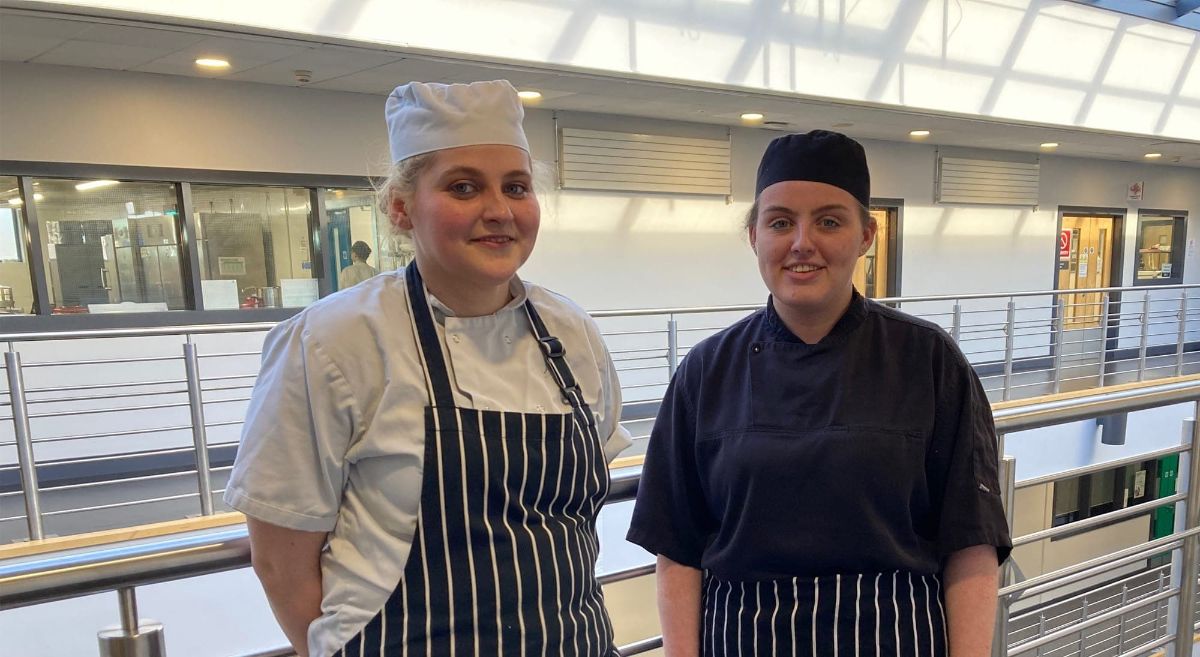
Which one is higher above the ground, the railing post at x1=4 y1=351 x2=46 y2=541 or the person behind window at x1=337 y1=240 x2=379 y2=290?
the person behind window at x1=337 y1=240 x2=379 y2=290

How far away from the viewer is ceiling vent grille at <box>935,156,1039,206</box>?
25.8 feet

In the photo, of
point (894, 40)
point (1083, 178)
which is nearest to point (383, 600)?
point (894, 40)

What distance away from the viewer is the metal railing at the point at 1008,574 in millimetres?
837

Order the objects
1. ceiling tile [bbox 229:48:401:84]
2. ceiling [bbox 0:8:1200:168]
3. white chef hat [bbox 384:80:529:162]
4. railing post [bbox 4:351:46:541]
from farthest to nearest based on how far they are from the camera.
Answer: ceiling tile [bbox 229:48:401:84]
ceiling [bbox 0:8:1200:168]
railing post [bbox 4:351:46:541]
white chef hat [bbox 384:80:529:162]

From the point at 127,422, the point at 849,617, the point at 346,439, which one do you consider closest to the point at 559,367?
the point at 346,439

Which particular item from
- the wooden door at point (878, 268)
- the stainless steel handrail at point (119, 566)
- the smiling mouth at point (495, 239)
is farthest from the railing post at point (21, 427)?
the wooden door at point (878, 268)

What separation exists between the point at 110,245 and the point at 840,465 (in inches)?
184

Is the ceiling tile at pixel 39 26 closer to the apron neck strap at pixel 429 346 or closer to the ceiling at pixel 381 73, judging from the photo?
the ceiling at pixel 381 73

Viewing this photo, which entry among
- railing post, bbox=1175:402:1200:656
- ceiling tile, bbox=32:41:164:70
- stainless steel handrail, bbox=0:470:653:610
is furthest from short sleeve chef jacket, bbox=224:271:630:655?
ceiling tile, bbox=32:41:164:70

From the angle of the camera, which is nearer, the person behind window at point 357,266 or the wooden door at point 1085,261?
the person behind window at point 357,266

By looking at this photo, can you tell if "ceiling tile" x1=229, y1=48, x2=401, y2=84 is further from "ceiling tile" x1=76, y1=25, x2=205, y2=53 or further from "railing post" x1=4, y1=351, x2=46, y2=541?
"railing post" x1=4, y1=351, x2=46, y2=541

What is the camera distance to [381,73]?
14.6 feet

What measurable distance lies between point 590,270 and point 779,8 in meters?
2.28

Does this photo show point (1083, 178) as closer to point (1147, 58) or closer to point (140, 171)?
point (1147, 58)
